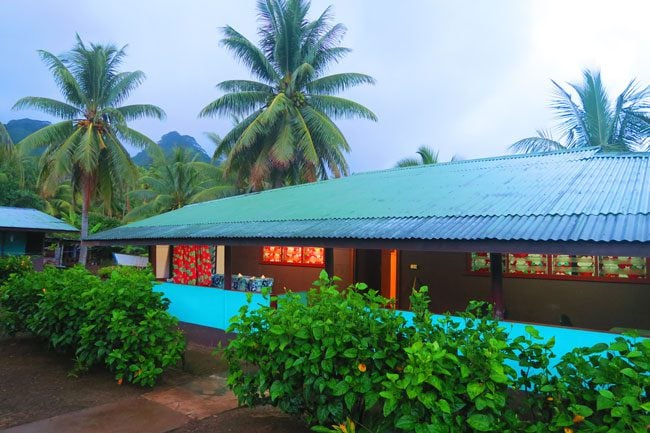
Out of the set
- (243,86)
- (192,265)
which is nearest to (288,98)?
(243,86)

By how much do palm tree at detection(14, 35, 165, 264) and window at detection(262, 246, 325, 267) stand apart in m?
11.8

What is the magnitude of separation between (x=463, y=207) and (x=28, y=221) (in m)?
20.1

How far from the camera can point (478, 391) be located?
3264mm

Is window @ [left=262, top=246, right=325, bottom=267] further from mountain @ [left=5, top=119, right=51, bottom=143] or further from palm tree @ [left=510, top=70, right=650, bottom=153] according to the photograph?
mountain @ [left=5, top=119, right=51, bottom=143]

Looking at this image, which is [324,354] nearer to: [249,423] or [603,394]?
[249,423]

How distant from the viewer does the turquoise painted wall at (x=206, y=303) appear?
830 centimetres

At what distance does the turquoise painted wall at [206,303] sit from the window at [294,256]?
2077 millimetres

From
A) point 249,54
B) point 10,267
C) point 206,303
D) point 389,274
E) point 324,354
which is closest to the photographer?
point 324,354

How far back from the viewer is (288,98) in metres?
20.1

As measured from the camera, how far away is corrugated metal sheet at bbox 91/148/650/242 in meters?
5.31

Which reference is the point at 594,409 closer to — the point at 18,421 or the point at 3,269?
the point at 18,421

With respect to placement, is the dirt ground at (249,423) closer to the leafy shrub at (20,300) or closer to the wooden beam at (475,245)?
the wooden beam at (475,245)

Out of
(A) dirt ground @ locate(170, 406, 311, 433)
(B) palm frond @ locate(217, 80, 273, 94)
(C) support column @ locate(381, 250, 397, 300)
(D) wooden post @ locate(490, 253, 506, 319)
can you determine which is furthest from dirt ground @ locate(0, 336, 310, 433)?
(B) palm frond @ locate(217, 80, 273, 94)

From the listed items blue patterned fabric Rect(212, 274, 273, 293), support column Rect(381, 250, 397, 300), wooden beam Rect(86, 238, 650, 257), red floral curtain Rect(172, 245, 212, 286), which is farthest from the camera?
red floral curtain Rect(172, 245, 212, 286)
